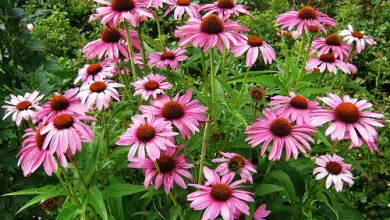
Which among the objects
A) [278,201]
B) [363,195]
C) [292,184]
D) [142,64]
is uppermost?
[142,64]

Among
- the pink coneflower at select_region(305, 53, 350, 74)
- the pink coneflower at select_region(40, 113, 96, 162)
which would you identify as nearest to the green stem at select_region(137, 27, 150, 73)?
the pink coneflower at select_region(40, 113, 96, 162)

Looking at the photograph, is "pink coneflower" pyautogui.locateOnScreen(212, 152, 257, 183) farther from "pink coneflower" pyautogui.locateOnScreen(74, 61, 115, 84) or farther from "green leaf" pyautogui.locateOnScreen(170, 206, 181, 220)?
"pink coneflower" pyautogui.locateOnScreen(74, 61, 115, 84)

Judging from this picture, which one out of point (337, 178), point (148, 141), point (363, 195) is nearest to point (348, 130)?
point (337, 178)

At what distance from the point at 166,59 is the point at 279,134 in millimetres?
463

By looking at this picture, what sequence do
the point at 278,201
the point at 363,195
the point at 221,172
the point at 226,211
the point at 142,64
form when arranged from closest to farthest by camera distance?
the point at 226,211 < the point at 221,172 < the point at 278,201 < the point at 142,64 < the point at 363,195

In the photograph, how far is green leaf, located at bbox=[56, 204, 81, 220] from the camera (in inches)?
44.4

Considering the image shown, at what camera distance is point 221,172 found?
1133mm

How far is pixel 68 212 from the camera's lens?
1.14 metres

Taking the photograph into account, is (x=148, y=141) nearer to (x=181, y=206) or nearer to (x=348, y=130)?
(x=181, y=206)

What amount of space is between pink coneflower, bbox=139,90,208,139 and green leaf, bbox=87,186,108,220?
0.23 metres

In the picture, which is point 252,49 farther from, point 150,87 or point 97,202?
point 97,202

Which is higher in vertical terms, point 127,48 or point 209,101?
point 127,48

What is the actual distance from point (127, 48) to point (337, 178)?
0.69 m

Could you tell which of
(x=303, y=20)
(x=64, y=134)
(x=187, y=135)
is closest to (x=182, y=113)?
(x=187, y=135)
